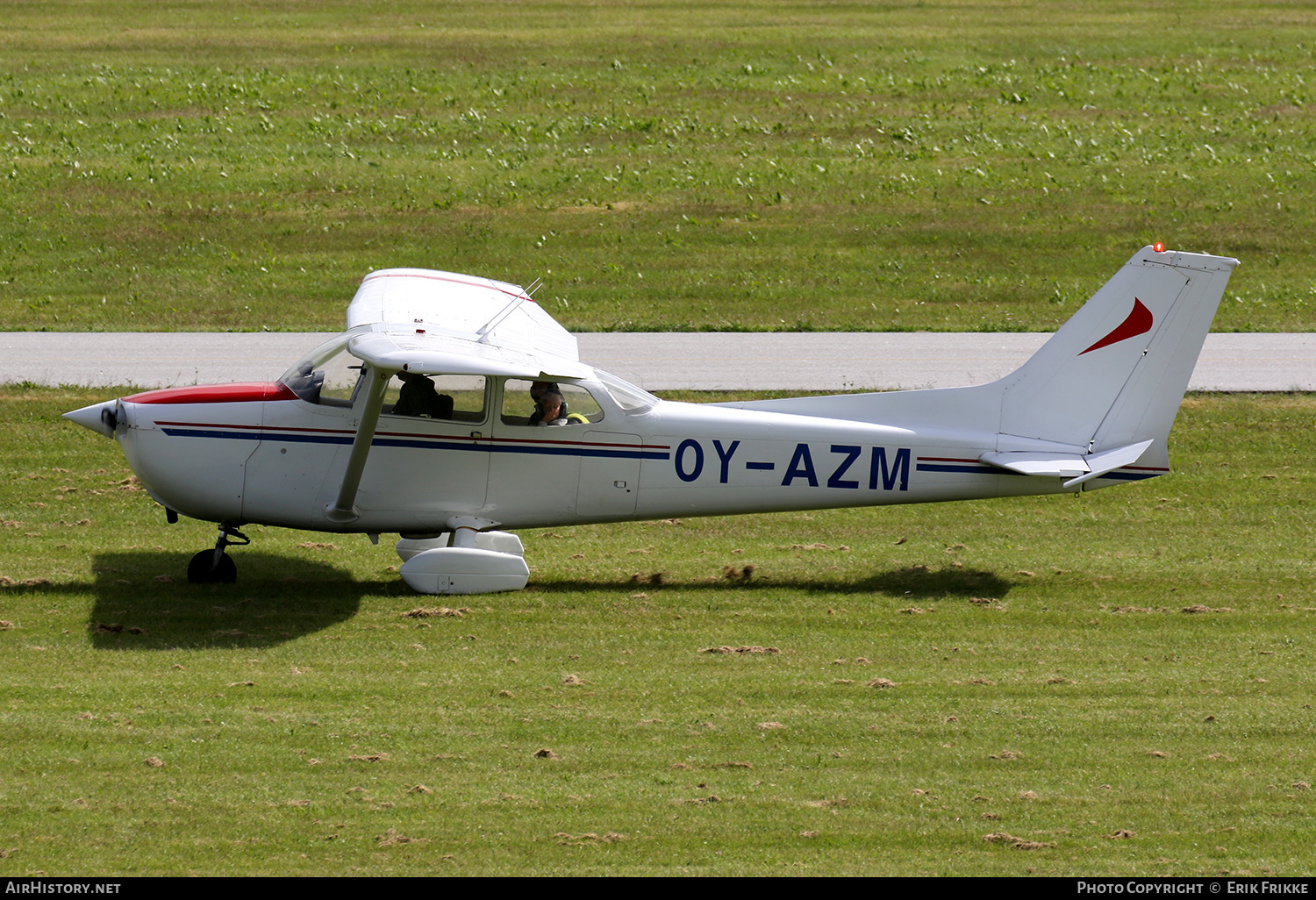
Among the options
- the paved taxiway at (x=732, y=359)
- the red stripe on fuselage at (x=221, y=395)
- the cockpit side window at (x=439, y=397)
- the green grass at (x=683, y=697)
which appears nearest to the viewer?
the green grass at (x=683, y=697)

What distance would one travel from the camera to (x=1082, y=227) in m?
24.8

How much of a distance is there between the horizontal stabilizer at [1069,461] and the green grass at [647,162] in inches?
367

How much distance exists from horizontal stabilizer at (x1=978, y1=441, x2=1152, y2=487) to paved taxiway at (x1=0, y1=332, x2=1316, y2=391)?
19.5 feet

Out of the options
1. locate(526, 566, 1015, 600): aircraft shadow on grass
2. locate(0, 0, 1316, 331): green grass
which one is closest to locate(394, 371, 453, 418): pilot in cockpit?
locate(526, 566, 1015, 600): aircraft shadow on grass

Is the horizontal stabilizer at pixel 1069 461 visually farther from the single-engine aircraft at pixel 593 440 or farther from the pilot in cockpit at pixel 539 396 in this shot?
the pilot in cockpit at pixel 539 396

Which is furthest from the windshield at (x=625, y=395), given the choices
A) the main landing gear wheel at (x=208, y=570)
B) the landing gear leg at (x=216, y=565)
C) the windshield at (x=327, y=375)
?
the main landing gear wheel at (x=208, y=570)

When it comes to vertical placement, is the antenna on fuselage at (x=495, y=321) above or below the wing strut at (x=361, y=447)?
above

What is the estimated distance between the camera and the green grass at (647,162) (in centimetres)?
2220

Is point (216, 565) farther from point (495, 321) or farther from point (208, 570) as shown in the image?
point (495, 321)

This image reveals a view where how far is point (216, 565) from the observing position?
37.7ft

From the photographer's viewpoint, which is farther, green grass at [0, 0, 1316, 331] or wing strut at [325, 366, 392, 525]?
green grass at [0, 0, 1316, 331]

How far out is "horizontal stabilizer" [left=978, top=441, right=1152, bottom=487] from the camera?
11297mm

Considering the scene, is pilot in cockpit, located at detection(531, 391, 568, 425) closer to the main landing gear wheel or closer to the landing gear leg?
the landing gear leg

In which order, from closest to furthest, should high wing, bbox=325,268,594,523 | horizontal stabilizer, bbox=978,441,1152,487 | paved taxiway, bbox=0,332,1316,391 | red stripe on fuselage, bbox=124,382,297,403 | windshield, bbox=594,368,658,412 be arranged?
high wing, bbox=325,268,594,523 < red stripe on fuselage, bbox=124,382,297,403 < horizontal stabilizer, bbox=978,441,1152,487 < windshield, bbox=594,368,658,412 < paved taxiway, bbox=0,332,1316,391
